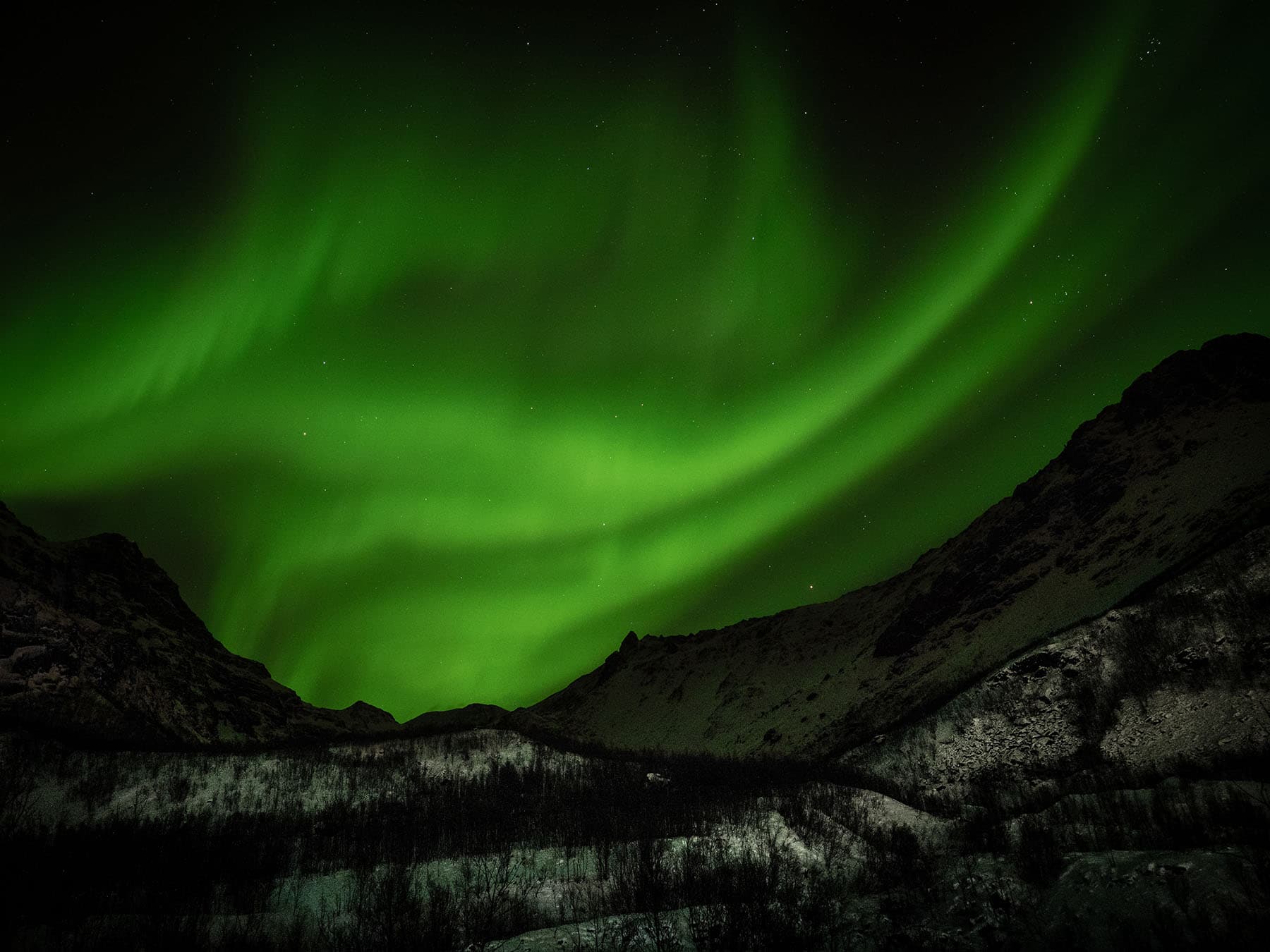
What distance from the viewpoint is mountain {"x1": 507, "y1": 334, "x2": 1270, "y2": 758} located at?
43656mm

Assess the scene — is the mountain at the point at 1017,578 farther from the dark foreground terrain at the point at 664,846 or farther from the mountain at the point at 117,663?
the mountain at the point at 117,663

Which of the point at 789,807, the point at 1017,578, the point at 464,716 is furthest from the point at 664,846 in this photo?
the point at 464,716

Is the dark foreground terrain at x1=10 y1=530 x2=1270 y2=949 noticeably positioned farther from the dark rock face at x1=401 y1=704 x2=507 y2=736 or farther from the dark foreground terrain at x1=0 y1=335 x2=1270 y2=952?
the dark rock face at x1=401 y1=704 x2=507 y2=736

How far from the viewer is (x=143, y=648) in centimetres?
7194

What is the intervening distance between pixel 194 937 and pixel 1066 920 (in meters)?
11.1

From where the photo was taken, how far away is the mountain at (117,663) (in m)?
43.4

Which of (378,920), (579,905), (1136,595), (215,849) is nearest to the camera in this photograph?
(378,920)

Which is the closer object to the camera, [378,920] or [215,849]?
[378,920]

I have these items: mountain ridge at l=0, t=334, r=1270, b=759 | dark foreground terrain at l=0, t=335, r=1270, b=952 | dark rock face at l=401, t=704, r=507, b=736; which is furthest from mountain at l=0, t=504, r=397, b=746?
dark rock face at l=401, t=704, r=507, b=736

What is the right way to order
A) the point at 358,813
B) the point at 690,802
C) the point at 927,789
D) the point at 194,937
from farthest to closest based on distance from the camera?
the point at 927,789
the point at 690,802
the point at 358,813
the point at 194,937

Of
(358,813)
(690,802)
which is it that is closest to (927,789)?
(690,802)

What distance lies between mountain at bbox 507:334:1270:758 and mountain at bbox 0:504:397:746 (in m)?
27.6

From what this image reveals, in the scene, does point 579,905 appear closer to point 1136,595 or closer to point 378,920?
point 378,920

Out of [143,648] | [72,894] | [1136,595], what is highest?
[143,648]
